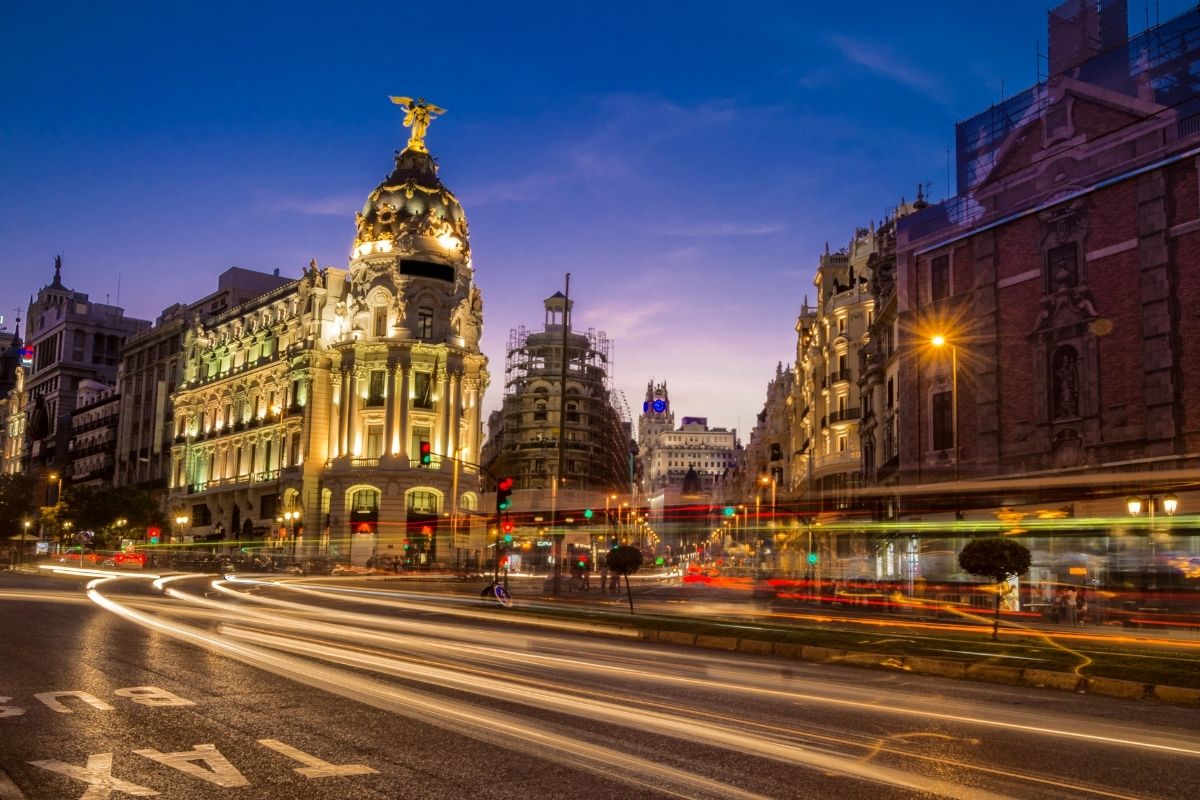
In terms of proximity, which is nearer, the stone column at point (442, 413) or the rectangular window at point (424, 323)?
the stone column at point (442, 413)

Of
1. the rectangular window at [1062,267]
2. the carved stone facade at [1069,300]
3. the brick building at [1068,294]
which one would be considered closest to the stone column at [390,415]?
the brick building at [1068,294]

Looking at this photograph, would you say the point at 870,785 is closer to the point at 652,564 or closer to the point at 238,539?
the point at 238,539

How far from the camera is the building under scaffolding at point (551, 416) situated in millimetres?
112875

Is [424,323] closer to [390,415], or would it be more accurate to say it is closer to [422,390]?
[422,390]

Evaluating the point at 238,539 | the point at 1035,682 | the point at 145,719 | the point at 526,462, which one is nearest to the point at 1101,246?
the point at 1035,682

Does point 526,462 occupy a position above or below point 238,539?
above

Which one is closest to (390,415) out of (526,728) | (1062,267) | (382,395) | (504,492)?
(382,395)

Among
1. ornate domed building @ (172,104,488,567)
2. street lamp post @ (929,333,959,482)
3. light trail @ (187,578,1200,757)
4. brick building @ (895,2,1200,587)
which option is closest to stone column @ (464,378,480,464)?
ornate domed building @ (172,104,488,567)

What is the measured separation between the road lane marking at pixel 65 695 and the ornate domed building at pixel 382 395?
197 ft

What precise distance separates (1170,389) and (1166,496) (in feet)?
21.8

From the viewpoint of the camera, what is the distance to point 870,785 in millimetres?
7762

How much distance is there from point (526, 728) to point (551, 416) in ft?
344

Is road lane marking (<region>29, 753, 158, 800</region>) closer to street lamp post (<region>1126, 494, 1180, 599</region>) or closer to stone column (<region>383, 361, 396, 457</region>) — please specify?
street lamp post (<region>1126, 494, 1180, 599</region>)

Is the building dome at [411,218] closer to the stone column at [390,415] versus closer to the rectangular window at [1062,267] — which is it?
the stone column at [390,415]
